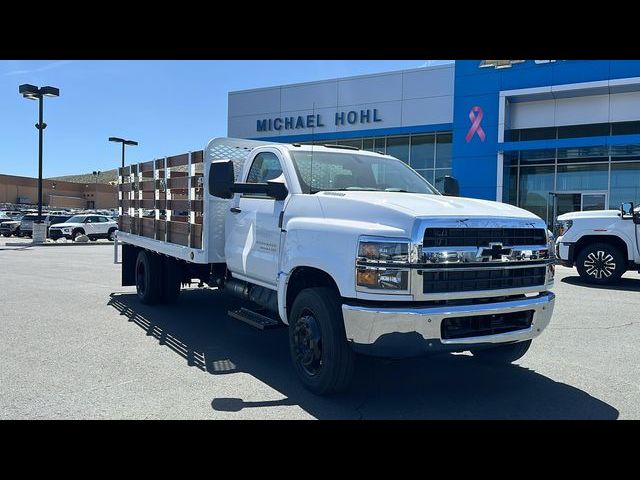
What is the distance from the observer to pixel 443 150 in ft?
89.4

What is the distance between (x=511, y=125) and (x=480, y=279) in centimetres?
2258

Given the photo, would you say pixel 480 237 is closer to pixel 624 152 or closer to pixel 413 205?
pixel 413 205

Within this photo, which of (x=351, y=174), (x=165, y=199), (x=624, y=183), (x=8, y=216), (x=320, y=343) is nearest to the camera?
(x=320, y=343)

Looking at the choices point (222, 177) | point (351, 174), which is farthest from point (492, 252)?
point (222, 177)

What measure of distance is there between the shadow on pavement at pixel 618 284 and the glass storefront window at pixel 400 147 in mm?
15973

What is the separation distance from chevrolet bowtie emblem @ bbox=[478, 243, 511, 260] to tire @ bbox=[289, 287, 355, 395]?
3.85ft

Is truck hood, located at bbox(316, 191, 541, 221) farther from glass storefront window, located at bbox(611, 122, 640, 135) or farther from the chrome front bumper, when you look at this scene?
glass storefront window, located at bbox(611, 122, 640, 135)

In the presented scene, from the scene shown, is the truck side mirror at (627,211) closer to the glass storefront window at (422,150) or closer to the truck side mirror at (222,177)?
the truck side mirror at (222,177)

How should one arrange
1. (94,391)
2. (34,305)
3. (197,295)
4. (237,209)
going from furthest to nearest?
(197,295), (34,305), (237,209), (94,391)

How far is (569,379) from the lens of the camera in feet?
16.9

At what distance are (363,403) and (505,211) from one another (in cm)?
199

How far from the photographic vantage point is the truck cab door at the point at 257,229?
5.30 m
